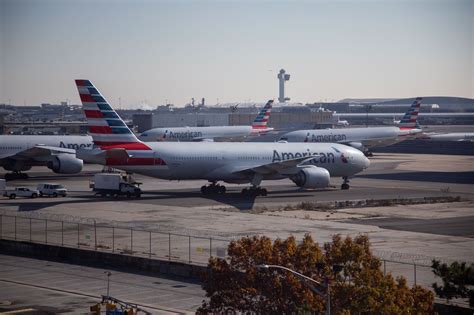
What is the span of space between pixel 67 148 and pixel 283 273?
66600 mm

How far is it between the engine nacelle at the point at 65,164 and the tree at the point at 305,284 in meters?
58.9

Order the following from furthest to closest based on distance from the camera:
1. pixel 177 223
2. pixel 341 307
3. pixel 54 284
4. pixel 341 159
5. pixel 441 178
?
pixel 441 178, pixel 341 159, pixel 177 223, pixel 54 284, pixel 341 307

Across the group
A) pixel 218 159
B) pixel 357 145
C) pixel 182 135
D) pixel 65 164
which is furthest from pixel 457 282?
pixel 182 135

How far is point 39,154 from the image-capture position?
290 ft

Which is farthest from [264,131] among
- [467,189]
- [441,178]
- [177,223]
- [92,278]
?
[92,278]

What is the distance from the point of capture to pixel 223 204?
2559 inches

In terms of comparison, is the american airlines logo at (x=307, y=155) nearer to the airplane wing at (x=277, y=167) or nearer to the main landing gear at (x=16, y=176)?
the airplane wing at (x=277, y=167)

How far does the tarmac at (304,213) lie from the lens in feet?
152

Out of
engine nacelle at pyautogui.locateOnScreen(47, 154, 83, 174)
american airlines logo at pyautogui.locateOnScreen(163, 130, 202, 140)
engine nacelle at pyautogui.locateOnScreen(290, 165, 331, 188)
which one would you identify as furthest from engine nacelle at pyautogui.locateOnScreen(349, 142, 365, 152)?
engine nacelle at pyautogui.locateOnScreen(290, 165, 331, 188)

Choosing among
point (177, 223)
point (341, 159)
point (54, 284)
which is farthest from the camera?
point (341, 159)

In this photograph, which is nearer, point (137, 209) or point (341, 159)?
point (137, 209)

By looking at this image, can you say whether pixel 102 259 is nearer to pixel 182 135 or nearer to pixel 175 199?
pixel 175 199

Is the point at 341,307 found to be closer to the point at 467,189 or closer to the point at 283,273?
the point at 283,273

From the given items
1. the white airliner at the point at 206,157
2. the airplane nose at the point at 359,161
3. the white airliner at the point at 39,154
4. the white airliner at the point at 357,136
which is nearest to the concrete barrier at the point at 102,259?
the white airliner at the point at 206,157
